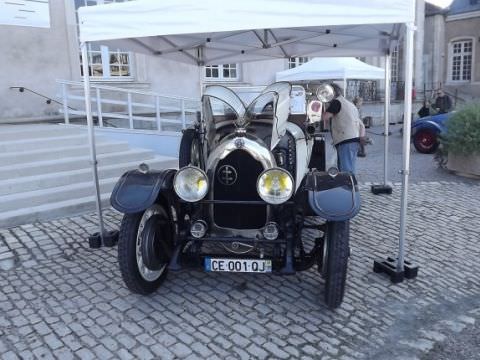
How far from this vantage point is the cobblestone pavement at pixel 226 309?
9.77 feet

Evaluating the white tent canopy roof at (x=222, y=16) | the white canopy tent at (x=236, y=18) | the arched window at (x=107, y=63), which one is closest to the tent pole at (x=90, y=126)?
the white canopy tent at (x=236, y=18)

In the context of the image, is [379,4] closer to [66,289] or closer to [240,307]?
[240,307]

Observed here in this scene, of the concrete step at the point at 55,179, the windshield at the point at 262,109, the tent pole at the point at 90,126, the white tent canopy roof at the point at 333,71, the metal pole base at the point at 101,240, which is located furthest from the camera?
the white tent canopy roof at the point at 333,71

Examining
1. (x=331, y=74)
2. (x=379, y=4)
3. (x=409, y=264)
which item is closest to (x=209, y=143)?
(x=379, y=4)

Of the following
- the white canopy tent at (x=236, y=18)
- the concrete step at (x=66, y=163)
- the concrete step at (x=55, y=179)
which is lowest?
the concrete step at (x=55, y=179)

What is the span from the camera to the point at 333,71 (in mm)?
11898

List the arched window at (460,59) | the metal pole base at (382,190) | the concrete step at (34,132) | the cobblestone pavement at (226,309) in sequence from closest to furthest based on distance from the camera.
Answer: the cobblestone pavement at (226,309), the metal pole base at (382,190), the concrete step at (34,132), the arched window at (460,59)

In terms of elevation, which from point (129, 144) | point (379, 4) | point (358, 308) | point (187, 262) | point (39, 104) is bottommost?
point (358, 308)

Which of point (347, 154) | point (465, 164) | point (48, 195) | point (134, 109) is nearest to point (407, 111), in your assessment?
point (347, 154)

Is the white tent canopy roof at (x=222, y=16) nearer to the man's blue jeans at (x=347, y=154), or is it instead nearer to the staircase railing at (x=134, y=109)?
the man's blue jeans at (x=347, y=154)

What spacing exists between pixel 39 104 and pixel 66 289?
635cm

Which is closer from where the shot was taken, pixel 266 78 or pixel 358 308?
pixel 358 308

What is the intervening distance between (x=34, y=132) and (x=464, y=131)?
738cm

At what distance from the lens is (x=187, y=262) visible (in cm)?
351
